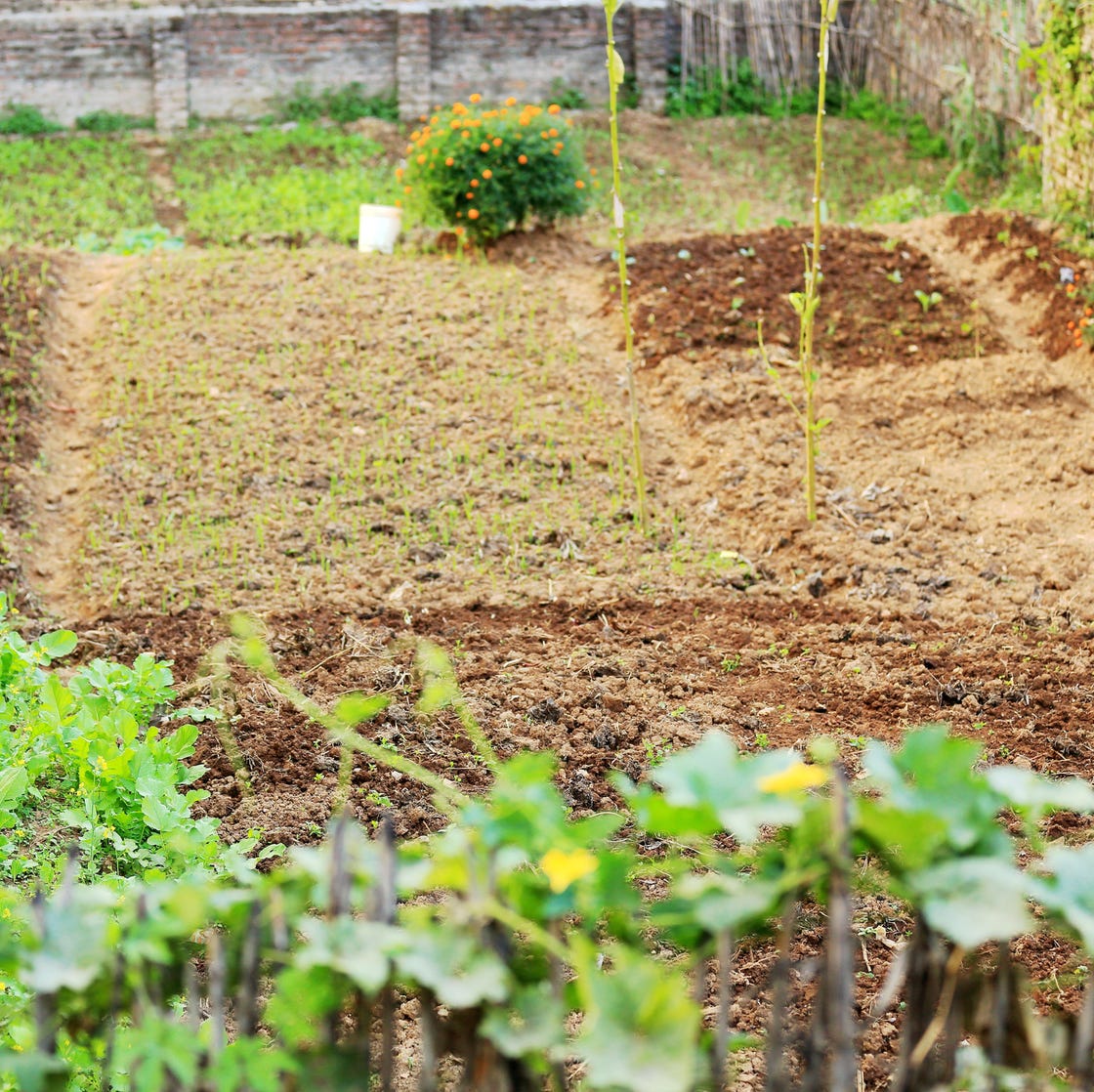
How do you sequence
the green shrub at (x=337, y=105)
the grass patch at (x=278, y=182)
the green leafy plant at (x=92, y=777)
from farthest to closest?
1. the green shrub at (x=337, y=105)
2. the grass patch at (x=278, y=182)
3. the green leafy plant at (x=92, y=777)

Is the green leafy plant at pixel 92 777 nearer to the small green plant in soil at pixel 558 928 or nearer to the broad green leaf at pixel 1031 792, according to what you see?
the small green plant in soil at pixel 558 928

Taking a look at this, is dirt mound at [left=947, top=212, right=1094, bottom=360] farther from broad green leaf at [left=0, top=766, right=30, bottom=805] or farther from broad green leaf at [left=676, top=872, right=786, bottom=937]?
broad green leaf at [left=676, top=872, right=786, bottom=937]

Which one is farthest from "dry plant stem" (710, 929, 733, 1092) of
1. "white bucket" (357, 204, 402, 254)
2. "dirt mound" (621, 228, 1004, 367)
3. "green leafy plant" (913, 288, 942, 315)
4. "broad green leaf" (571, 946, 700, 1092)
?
"white bucket" (357, 204, 402, 254)

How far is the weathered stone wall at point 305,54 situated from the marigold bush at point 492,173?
177 inches

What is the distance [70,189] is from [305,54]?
10.00ft

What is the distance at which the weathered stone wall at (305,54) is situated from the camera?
39.8 feet

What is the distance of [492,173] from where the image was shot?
7.80 meters

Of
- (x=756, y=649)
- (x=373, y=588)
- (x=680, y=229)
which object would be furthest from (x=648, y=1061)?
(x=680, y=229)

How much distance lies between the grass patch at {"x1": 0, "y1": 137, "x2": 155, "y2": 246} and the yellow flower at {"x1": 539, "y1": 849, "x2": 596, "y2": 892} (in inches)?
342

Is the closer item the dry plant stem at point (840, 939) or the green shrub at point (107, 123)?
the dry plant stem at point (840, 939)

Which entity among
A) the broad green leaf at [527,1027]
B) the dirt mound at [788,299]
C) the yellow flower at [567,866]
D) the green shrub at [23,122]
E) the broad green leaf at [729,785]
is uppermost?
the green shrub at [23,122]

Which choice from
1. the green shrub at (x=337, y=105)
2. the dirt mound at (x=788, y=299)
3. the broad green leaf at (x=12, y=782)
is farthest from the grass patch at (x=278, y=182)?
the broad green leaf at (x=12, y=782)

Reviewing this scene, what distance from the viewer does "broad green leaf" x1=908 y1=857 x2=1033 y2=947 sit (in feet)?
3.08

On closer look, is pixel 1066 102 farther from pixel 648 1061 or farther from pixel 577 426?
pixel 648 1061
